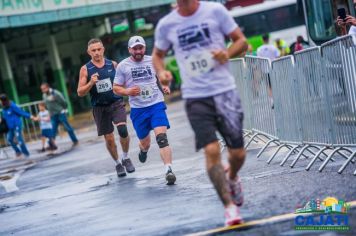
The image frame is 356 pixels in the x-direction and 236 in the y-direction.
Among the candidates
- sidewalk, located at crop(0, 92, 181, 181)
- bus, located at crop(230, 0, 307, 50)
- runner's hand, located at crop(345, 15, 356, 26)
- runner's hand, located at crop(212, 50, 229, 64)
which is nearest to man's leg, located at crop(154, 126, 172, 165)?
runner's hand, located at crop(345, 15, 356, 26)

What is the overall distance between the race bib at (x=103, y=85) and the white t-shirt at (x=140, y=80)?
3.78 ft

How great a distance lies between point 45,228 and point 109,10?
2626 centimetres

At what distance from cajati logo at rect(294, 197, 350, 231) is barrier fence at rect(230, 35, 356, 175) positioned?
6.32 ft

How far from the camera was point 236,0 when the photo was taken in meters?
36.6

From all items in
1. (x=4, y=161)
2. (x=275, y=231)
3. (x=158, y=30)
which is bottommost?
(x=4, y=161)

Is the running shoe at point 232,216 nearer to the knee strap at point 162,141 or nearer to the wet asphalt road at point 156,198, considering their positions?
the wet asphalt road at point 156,198

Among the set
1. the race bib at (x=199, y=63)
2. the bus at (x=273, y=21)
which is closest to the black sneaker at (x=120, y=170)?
the race bib at (x=199, y=63)

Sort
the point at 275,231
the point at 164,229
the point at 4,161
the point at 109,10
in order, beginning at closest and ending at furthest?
the point at 275,231 → the point at 164,229 → the point at 4,161 → the point at 109,10

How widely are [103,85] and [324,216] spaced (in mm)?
6492

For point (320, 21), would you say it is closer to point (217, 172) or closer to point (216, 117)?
point (216, 117)

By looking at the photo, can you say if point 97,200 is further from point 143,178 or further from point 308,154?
point 308,154

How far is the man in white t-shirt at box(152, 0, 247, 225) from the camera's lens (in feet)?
22.8

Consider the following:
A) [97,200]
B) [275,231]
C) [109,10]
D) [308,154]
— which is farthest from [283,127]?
[109,10]

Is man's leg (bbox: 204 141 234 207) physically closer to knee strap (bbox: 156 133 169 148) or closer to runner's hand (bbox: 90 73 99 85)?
knee strap (bbox: 156 133 169 148)
